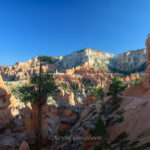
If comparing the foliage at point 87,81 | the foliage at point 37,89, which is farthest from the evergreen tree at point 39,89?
the foliage at point 87,81

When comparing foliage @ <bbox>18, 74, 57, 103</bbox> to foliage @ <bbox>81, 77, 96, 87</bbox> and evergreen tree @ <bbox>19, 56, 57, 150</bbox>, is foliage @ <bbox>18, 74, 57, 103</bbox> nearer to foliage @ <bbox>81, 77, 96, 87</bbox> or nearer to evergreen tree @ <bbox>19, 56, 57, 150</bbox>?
evergreen tree @ <bbox>19, 56, 57, 150</bbox>

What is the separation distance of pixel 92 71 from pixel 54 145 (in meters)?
146

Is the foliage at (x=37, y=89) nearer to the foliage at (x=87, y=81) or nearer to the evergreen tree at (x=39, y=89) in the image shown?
the evergreen tree at (x=39, y=89)

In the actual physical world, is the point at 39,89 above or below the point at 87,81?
below

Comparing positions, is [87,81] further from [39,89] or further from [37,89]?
[39,89]

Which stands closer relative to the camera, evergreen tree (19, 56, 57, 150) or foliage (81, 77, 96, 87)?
evergreen tree (19, 56, 57, 150)

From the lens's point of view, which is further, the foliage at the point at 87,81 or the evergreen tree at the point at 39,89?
the foliage at the point at 87,81

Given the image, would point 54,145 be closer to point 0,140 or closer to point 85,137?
point 85,137

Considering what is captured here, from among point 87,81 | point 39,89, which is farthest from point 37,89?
point 87,81

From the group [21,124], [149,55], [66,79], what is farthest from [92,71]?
[21,124]

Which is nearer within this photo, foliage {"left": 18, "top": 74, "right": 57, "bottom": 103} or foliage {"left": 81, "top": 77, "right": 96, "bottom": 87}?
foliage {"left": 18, "top": 74, "right": 57, "bottom": 103}

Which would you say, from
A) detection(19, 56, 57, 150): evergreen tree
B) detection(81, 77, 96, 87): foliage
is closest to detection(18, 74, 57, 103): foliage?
detection(19, 56, 57, 150): evergreen tree

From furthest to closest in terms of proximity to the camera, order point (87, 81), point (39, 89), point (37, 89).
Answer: point (87, 81), point (37, 89), point (39, 89)

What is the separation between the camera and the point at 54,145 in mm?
17219
